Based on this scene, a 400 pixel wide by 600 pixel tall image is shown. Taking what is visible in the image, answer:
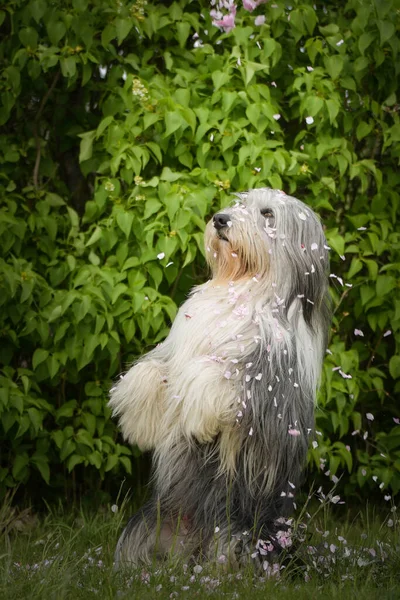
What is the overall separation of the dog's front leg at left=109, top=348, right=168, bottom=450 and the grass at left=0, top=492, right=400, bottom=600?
52cm

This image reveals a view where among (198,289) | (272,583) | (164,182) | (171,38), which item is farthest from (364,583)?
(171,38)

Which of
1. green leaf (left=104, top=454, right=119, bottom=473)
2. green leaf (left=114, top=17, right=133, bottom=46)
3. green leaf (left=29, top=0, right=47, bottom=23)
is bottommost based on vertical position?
green leaf (left=104, top=454, right=119, bottom=473)

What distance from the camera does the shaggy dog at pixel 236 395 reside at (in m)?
3.83

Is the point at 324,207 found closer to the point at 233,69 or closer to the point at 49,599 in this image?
the point at 233,69

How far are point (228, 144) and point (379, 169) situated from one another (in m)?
0.99

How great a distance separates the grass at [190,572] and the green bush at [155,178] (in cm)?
63

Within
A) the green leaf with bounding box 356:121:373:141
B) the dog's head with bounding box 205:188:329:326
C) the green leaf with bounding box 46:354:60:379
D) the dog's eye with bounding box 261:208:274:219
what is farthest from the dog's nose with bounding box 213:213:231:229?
the green leaf with bounding box 356:121:373:141

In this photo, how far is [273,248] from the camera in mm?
3941

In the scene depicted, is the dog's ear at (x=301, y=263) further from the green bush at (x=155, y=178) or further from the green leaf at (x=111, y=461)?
the green leaf at (x=111, y=461)

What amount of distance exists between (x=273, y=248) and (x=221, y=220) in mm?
229

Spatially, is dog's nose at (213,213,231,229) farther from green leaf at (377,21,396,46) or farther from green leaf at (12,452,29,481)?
green leaf at (12,452,29,481)

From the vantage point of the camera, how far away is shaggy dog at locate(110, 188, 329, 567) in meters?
Result: 3.83

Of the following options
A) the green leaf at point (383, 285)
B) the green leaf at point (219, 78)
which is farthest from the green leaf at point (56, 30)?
the green leaf at point (383, 285)

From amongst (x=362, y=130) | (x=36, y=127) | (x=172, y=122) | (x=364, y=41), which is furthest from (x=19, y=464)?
(x=364, y=41)
